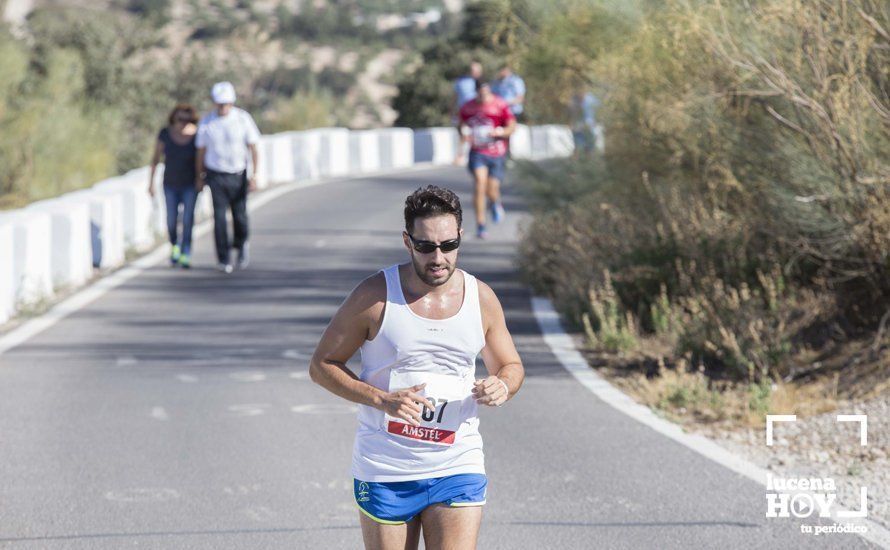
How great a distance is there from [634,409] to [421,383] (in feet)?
19.0

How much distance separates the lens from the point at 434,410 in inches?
208

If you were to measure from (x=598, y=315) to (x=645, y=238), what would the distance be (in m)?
1.04

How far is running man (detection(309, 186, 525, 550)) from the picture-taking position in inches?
209

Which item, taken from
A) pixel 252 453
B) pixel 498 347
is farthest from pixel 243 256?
pixel 498 347

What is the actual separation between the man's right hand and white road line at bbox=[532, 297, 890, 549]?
10.0 feet

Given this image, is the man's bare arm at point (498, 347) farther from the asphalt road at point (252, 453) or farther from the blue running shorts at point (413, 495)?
the asphalt road at point (252, 453)

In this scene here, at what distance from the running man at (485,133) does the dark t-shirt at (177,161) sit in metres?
3.71

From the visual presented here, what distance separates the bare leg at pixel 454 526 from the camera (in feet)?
17.5

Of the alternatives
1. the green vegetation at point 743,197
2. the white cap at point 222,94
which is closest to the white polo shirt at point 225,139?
the white cap at point 222,94

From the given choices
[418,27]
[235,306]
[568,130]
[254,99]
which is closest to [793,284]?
[235,306]

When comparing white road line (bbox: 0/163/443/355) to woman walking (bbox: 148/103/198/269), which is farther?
woman walking (bbox: 148/103/198/269)

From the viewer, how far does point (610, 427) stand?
10.3m

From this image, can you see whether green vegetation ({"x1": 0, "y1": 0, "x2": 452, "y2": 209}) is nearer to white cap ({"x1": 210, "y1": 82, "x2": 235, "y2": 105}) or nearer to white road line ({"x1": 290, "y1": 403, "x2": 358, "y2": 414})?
white cap ({"x1": 210, "y1": 82, "x2": 235, "y2": 105})

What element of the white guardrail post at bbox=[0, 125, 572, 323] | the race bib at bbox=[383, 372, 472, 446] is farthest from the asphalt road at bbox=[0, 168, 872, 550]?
the race bib at bbox=[383, 372, 472, 446]
